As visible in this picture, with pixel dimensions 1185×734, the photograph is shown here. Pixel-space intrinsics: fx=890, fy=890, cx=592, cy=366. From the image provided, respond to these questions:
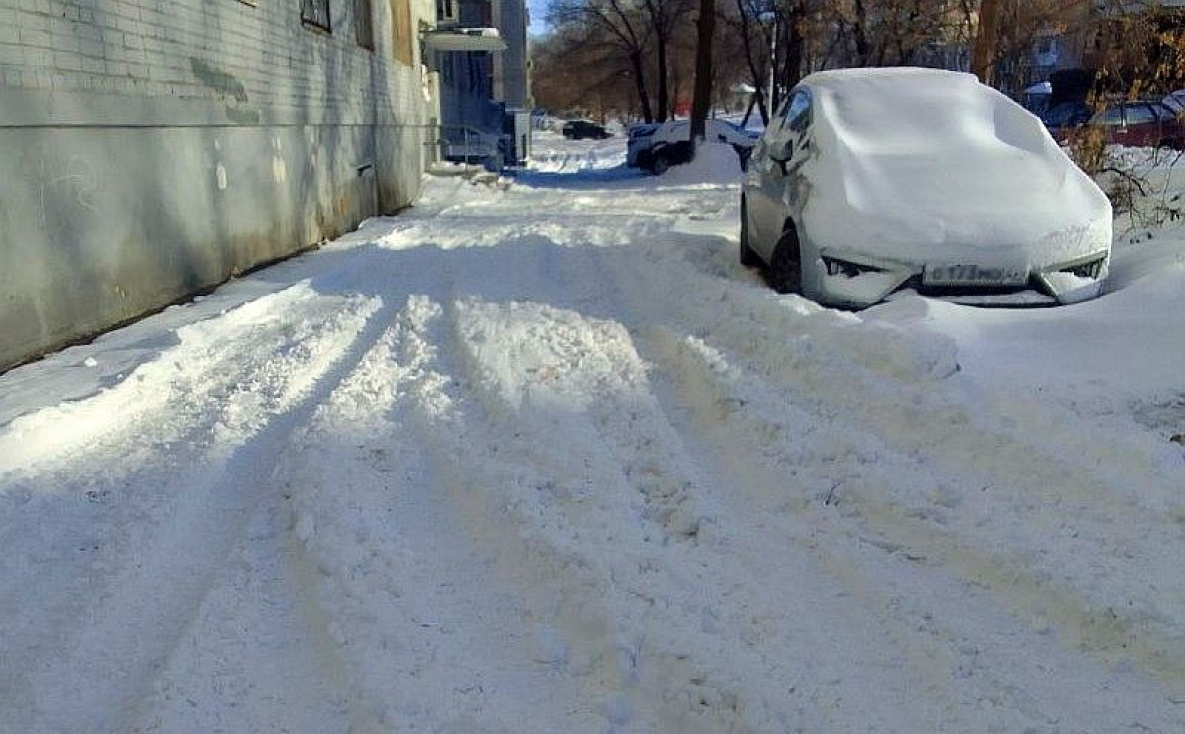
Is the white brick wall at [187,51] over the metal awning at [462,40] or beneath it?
beneath

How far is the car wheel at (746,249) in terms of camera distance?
838 centimetres

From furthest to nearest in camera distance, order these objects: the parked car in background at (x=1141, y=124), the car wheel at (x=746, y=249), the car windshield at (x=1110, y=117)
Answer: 1. the parked car in background at (x=1141, y=124)
2. the car windshield at (x=1110, y=117)
3. the car wheel at (x=746, y=249)

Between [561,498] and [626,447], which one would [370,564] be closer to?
[561,498]

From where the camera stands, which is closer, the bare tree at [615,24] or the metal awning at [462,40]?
the metal awning at [462,40]

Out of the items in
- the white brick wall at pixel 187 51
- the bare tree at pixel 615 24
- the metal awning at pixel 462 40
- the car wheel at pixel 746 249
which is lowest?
the car wheel at pixel 746 249

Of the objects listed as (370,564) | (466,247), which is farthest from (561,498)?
(466,247)

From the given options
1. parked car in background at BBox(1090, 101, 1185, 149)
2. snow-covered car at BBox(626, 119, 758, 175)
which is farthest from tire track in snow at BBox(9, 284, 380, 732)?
snow-covered car at BBox(626, 119, 758, 175)

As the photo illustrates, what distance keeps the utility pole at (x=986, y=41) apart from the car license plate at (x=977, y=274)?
31.0 feet

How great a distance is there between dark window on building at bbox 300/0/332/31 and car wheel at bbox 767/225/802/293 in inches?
287

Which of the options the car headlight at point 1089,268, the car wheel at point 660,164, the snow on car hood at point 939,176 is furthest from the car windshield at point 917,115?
the car wheel at point 660,164

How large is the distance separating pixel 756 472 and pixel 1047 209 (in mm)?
3533

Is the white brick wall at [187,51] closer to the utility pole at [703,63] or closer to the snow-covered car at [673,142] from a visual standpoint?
the utility pole at [703,63]

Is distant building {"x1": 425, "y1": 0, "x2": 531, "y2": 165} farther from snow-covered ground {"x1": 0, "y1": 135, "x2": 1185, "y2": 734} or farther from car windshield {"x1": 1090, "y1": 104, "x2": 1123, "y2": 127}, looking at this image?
snow-covered ground {"x1": 0, "y1": 135, "x2": 1185, "y2": 734}

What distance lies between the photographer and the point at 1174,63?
8.92 m
